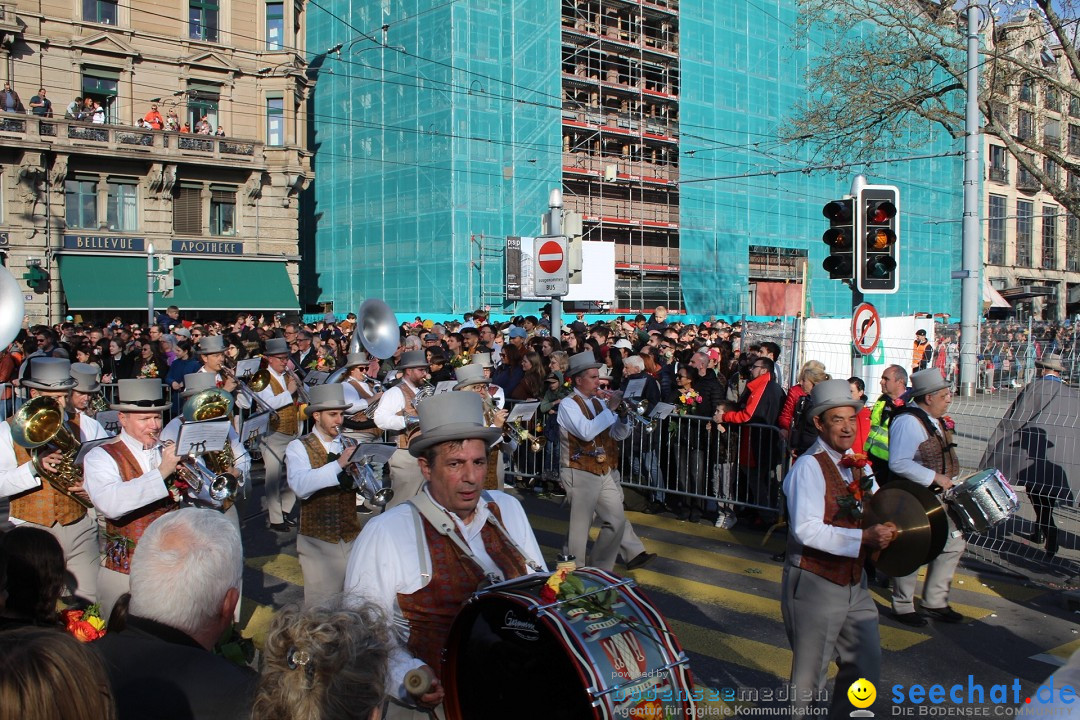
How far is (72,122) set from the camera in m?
30.6

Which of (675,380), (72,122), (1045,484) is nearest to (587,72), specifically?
(72,122)

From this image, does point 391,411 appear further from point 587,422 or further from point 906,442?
point 906,442

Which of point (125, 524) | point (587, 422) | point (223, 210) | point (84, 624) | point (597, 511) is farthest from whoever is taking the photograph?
point (223, 210)

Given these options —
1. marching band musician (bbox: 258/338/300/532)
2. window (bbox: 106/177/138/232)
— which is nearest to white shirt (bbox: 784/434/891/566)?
marching band musician (bbox: 258/338/300/532)

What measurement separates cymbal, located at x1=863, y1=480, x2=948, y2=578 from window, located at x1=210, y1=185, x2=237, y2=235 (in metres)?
33.2

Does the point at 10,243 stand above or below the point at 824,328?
above

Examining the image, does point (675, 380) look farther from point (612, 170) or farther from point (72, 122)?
point (612, 170)

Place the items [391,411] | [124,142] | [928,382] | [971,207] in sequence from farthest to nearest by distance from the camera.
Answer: [124,142]
[971,207]
[391,411]
[928,382]

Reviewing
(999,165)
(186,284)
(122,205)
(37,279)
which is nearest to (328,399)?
(37,279)

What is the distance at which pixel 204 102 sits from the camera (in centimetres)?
3453

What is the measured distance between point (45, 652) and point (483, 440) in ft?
6.66

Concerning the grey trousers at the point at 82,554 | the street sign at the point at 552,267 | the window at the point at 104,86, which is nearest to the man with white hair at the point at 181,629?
the grey trousers at the point at 82,554

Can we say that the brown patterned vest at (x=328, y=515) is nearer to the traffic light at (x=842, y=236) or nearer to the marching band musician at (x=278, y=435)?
the marching band musician at (x=278, y=435)

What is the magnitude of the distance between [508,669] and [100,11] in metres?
35.5
